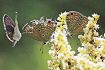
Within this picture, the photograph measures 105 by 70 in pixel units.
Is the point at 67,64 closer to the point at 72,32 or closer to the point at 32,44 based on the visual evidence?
the point at 72,32

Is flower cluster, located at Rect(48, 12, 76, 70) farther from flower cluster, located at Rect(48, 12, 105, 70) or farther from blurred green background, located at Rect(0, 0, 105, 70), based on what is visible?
blurred green background, located at Rect(0, 0, 105, 70)

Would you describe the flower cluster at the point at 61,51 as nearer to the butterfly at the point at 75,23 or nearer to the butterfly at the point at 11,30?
the butterfly at the point at 75,23

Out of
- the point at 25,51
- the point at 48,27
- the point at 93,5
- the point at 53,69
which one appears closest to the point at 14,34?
the point at 48,27

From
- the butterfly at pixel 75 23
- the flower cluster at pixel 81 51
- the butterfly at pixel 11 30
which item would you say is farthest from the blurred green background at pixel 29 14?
the flower cluster at pixel 81 51

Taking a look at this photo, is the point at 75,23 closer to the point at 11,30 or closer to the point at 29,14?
the point at 11,30

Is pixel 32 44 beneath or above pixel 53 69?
above
